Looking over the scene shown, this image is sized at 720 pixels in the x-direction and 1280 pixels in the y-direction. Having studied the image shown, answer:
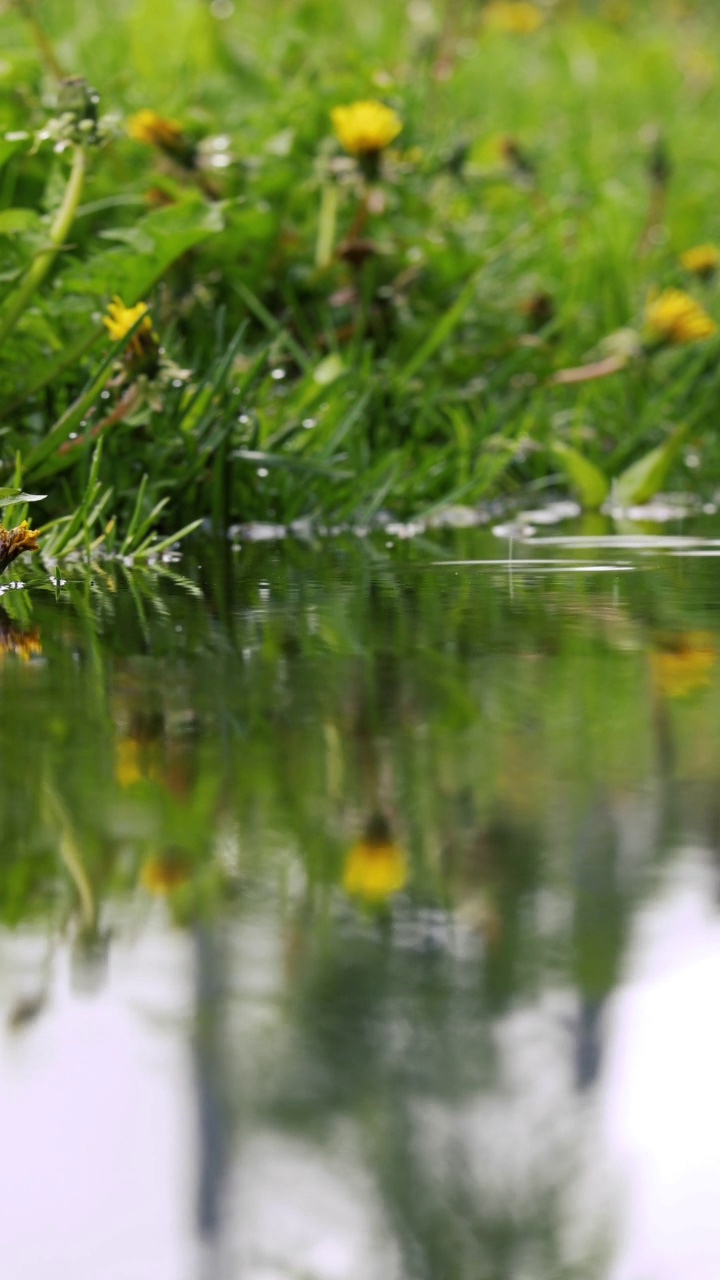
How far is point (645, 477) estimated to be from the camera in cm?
293

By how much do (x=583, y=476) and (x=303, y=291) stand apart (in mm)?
719

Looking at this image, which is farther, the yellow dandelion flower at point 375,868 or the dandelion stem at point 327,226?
the dandelion stem at point 327,226

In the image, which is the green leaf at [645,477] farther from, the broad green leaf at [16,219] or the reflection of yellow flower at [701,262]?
the broad green leaf at [16,219]

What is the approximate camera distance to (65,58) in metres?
4.18

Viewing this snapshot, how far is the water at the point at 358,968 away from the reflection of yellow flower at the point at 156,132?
1757mm

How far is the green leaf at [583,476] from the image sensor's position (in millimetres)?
2869

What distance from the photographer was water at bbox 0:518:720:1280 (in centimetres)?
57

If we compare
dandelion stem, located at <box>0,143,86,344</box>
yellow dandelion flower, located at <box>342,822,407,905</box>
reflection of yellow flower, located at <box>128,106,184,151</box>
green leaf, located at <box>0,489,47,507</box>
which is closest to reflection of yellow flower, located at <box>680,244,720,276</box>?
reflection of yellow flower, located at <box>128,106,184,151</box>

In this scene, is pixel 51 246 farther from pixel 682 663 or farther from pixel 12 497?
pixel 682 663

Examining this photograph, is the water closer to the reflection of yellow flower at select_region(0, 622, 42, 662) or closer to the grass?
the reflection of yellow flower at select_region(0, 622, 42, 662)

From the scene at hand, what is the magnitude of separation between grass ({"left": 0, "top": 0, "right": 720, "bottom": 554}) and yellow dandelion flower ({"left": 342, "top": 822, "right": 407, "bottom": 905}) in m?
1.08

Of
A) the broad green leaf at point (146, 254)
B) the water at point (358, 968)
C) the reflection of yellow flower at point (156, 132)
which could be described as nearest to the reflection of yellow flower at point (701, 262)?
the reflection of yellow flower at point (156, 132)

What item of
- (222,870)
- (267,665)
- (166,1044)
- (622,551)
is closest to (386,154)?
(622,551)

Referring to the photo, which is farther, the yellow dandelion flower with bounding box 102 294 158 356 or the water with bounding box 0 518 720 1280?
the yellow dandelion flower with bounding box 102 294 158 356
